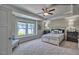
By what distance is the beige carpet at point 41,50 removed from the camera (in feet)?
7.76

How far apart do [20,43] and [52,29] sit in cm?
83

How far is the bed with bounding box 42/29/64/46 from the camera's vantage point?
99.6 inches

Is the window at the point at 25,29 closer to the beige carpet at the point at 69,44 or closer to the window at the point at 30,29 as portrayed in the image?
the window at the point at 30,29

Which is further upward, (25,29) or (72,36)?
(25,29)

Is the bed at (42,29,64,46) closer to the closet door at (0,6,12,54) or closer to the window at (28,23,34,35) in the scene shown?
the window at (28,23,34,35)

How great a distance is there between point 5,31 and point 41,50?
0.91 metres

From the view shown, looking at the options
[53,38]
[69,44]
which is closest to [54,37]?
[53,38]

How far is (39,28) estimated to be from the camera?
2582mm

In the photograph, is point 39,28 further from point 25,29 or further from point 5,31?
point 5,31

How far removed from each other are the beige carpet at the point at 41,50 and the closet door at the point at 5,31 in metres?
0.21

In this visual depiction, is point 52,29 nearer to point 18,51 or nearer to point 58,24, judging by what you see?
point 58,24

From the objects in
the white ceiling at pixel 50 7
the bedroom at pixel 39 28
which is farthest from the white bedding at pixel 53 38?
the white ceiling at pixel 50 7

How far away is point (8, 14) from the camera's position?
2.34 meters
